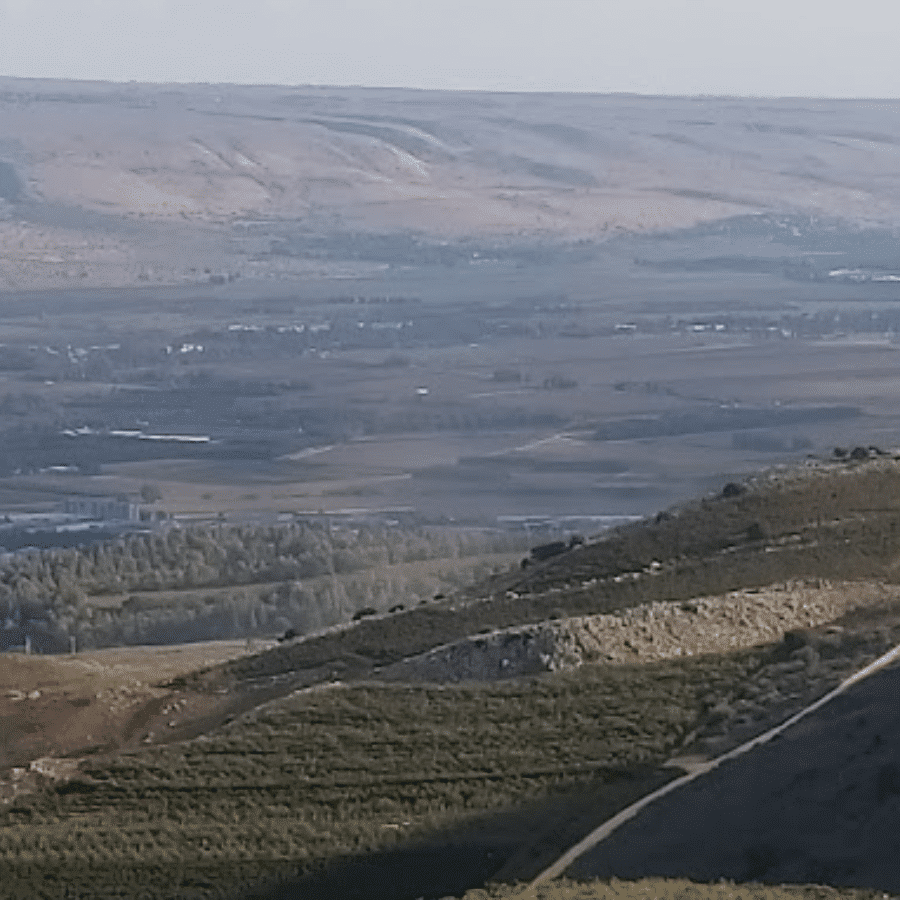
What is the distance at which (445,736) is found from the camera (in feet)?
65.6

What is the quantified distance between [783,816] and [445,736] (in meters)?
4.16

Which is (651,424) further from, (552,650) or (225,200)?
(225,200)

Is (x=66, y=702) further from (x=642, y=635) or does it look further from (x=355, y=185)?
(x=355, y=185)

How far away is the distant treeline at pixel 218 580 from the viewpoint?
40406mm

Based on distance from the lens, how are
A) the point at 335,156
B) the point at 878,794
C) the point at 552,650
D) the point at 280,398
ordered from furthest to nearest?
the point at 335,156 < the point at 280,398 < the point at 552,650 < the point at 878,794

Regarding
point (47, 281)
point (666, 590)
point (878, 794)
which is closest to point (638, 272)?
point (47, 281)

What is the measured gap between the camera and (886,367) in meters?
90.1

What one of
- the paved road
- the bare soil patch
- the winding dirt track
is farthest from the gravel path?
the paved road

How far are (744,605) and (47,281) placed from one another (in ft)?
355

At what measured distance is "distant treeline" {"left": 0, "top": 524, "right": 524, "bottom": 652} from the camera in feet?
133

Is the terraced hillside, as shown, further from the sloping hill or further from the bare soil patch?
the bare soil patch

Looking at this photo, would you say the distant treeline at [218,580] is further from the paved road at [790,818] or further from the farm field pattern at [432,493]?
the paved road at [790,818]

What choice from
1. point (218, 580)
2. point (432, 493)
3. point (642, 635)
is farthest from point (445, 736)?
point (432, 493)

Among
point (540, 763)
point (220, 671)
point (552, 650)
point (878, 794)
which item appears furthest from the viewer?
point (220, 671)
